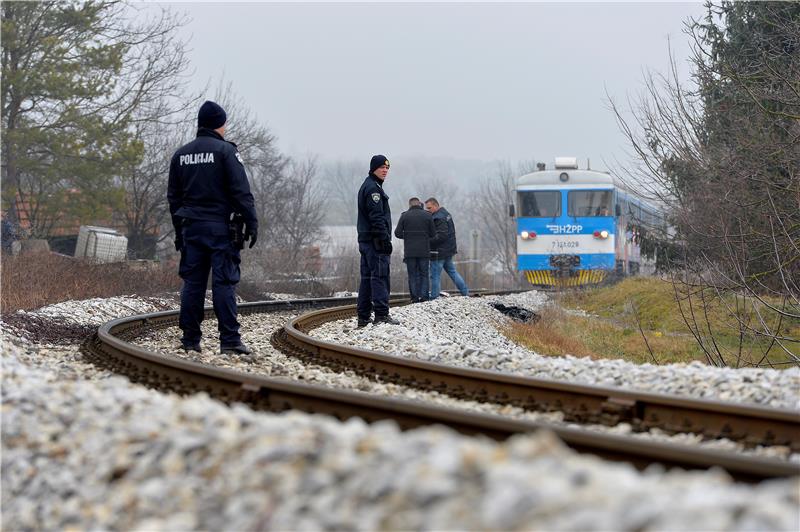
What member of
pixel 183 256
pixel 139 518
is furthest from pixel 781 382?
pixel 183 256

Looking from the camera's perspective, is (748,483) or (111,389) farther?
(111,389)

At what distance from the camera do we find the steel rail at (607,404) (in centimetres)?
461

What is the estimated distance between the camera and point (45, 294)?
1445cm

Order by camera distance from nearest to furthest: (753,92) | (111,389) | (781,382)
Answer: (111,389) < (781,382) < (753,92)

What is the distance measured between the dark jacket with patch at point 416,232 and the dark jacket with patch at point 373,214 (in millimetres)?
3995

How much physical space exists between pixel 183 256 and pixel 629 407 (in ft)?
15.0

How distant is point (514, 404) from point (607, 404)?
0.77m

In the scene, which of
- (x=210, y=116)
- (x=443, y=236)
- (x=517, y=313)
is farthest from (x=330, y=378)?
(x=443, y=236)

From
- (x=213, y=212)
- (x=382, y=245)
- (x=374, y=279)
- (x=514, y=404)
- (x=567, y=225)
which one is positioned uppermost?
(x=567, y=225)

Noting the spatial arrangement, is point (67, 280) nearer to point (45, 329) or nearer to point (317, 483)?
point (45, 329)

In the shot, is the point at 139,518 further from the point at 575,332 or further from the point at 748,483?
the point at 575,332

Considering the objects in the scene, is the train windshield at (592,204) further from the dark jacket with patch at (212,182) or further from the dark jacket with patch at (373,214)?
the dark jacket with patch at (212,182)

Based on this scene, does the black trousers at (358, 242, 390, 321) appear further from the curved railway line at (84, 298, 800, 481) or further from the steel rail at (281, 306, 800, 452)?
the steel rail at (281, 306, 800, 452)

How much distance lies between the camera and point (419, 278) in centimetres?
1630
